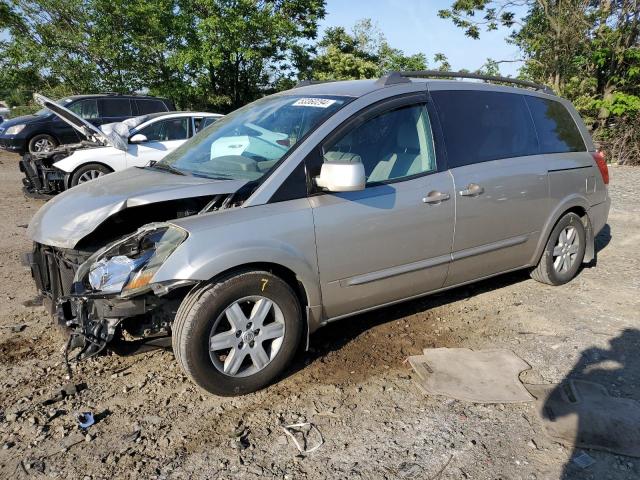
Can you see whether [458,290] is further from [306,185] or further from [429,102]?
[306,185]

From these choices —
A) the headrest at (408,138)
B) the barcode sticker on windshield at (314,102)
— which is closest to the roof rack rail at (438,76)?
the headrest at (408,138)

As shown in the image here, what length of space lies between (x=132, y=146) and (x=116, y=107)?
15.0 ft

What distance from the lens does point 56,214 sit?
3455 millimetres

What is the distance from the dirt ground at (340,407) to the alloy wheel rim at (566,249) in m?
0.43

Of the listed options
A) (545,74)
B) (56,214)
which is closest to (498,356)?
(56,214)

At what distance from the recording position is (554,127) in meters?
4.90

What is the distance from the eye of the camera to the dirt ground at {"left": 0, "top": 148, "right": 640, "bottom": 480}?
263cm

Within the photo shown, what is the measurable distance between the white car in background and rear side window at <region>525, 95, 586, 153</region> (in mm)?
5558

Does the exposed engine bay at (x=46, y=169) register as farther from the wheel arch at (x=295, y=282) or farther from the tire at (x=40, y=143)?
the wheel arch at (x=295, y=282)

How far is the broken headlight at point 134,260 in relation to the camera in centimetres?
294

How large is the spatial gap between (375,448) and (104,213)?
82.3 inches

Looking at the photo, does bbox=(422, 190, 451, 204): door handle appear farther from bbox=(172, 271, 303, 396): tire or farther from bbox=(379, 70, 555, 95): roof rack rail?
bbox=(172, 271, 303, 396): tire

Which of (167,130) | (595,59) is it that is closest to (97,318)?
(167,130)

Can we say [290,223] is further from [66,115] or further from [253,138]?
[66,115]
